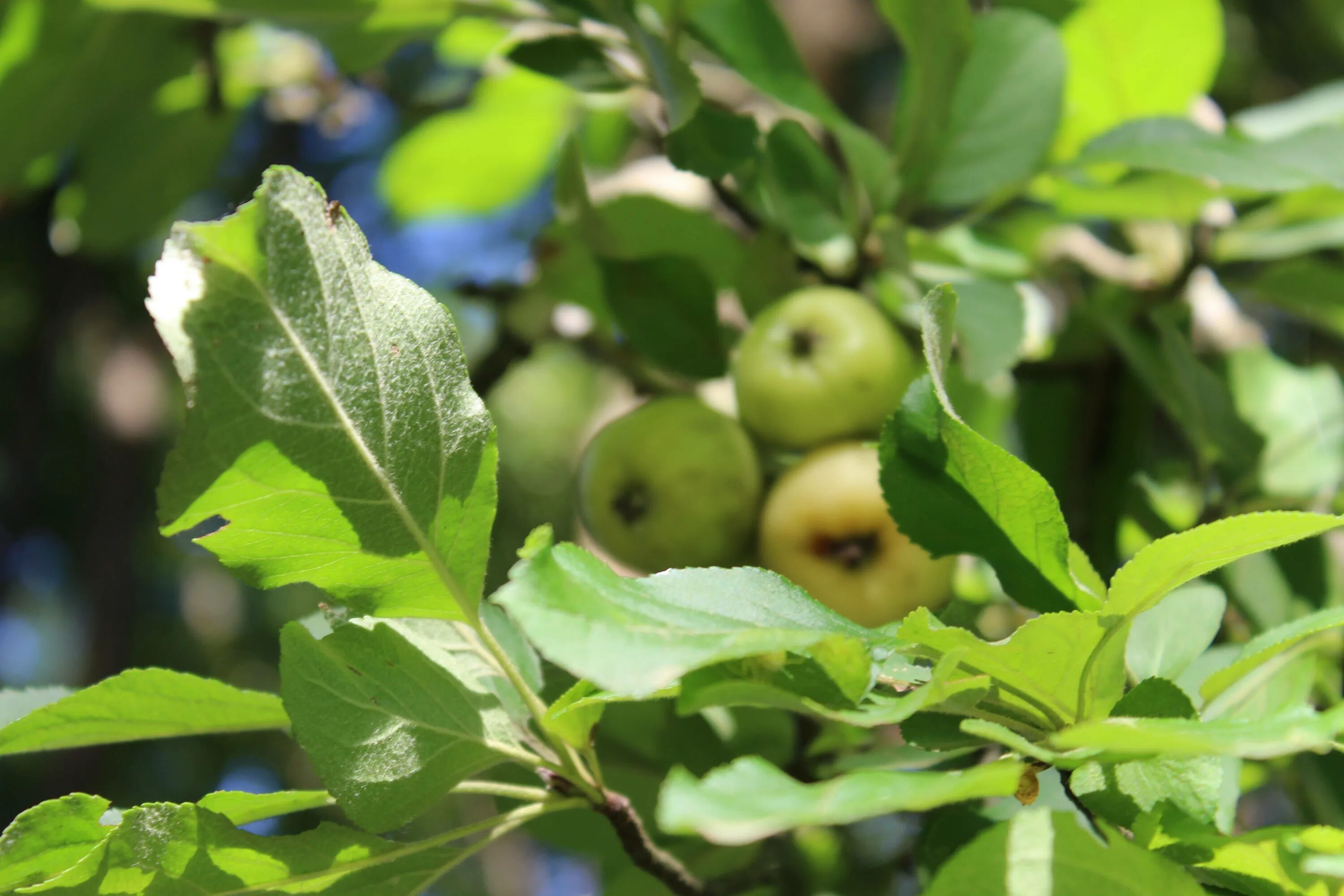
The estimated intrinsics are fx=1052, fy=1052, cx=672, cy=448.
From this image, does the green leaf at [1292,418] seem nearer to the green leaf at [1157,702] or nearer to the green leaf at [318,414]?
the green leaf at [1157,702]

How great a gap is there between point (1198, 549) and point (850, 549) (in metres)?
0.31

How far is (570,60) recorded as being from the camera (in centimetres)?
75

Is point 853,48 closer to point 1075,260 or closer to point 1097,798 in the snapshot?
point 1075,260

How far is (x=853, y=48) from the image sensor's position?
60.9 inches

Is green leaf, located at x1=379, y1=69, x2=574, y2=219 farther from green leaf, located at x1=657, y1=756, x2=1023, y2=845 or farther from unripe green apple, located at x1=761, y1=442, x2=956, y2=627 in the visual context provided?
green leaf, located at x1=657, y1=756, x2=1023, y2=845

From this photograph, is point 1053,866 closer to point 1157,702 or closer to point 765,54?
point 1157,702

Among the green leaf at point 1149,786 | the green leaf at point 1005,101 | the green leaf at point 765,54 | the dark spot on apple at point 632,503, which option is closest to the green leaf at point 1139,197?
the green leaf at point 1005,101

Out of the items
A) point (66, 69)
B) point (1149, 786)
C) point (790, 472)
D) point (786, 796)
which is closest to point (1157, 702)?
point (1149, 786)

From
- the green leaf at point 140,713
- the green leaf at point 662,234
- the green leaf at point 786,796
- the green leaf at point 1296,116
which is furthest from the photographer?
the green leaf at point 1296,116

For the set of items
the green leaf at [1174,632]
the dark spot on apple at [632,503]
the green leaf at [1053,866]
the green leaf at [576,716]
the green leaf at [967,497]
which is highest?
the green leaf at [967,497]

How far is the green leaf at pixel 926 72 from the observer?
27.6 inches

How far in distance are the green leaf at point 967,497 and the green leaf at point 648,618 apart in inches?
3.4

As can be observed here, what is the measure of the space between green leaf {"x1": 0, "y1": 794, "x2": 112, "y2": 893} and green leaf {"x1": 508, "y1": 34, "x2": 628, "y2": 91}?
1.72 feet

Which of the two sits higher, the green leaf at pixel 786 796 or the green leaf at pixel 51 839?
the green leaf at pixel 786 796
